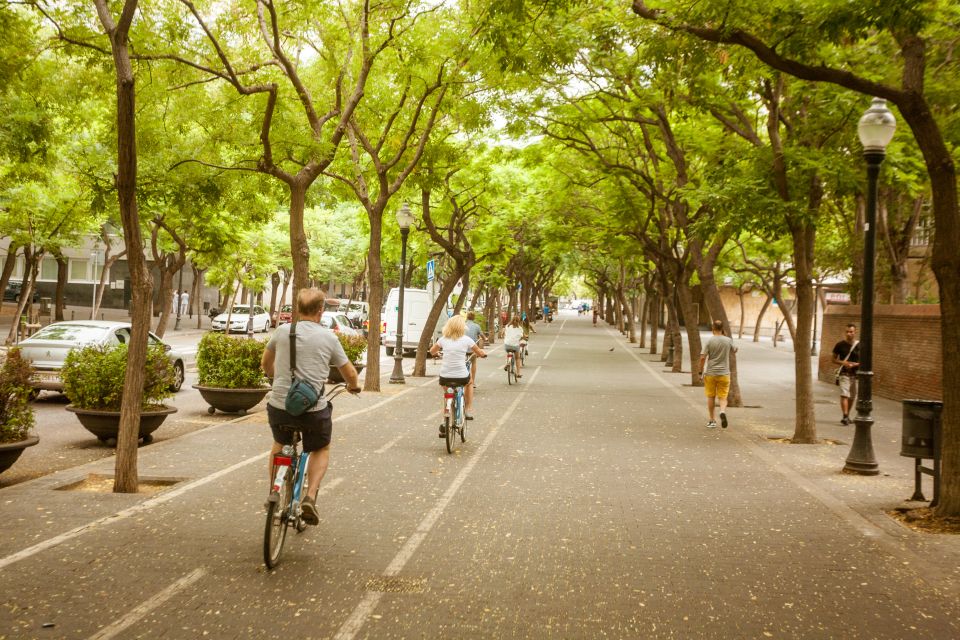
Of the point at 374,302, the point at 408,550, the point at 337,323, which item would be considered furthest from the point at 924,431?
the point at 337,323

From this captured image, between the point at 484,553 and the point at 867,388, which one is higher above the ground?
the point at 867,388

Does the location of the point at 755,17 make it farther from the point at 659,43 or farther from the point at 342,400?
the point at 342,400

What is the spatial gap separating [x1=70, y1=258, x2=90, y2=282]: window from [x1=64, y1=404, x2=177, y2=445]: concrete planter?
52093 mm

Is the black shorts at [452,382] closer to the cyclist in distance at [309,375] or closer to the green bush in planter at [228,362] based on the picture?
the green bush in planter at [228,362]

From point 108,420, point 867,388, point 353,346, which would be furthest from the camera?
point 353,346

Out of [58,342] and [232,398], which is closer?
[232,398]

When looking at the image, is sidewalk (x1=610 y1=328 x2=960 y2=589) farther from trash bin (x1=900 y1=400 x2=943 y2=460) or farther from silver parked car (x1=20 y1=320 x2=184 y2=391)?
silver parked car (x1=20 y1=320 x2=184 y2=391)

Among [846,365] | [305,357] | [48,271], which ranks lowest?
[846,365]

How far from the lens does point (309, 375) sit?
19.3 feet

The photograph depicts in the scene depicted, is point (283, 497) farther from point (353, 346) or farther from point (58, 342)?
point (353, 346)

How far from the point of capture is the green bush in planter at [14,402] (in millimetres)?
8086

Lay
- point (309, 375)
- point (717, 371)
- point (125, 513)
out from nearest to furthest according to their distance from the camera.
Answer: point (309, 375) → point (125, 513) → point (717, 371)

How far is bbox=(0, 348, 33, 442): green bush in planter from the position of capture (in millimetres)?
8086

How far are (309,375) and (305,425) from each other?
1.17 feet
